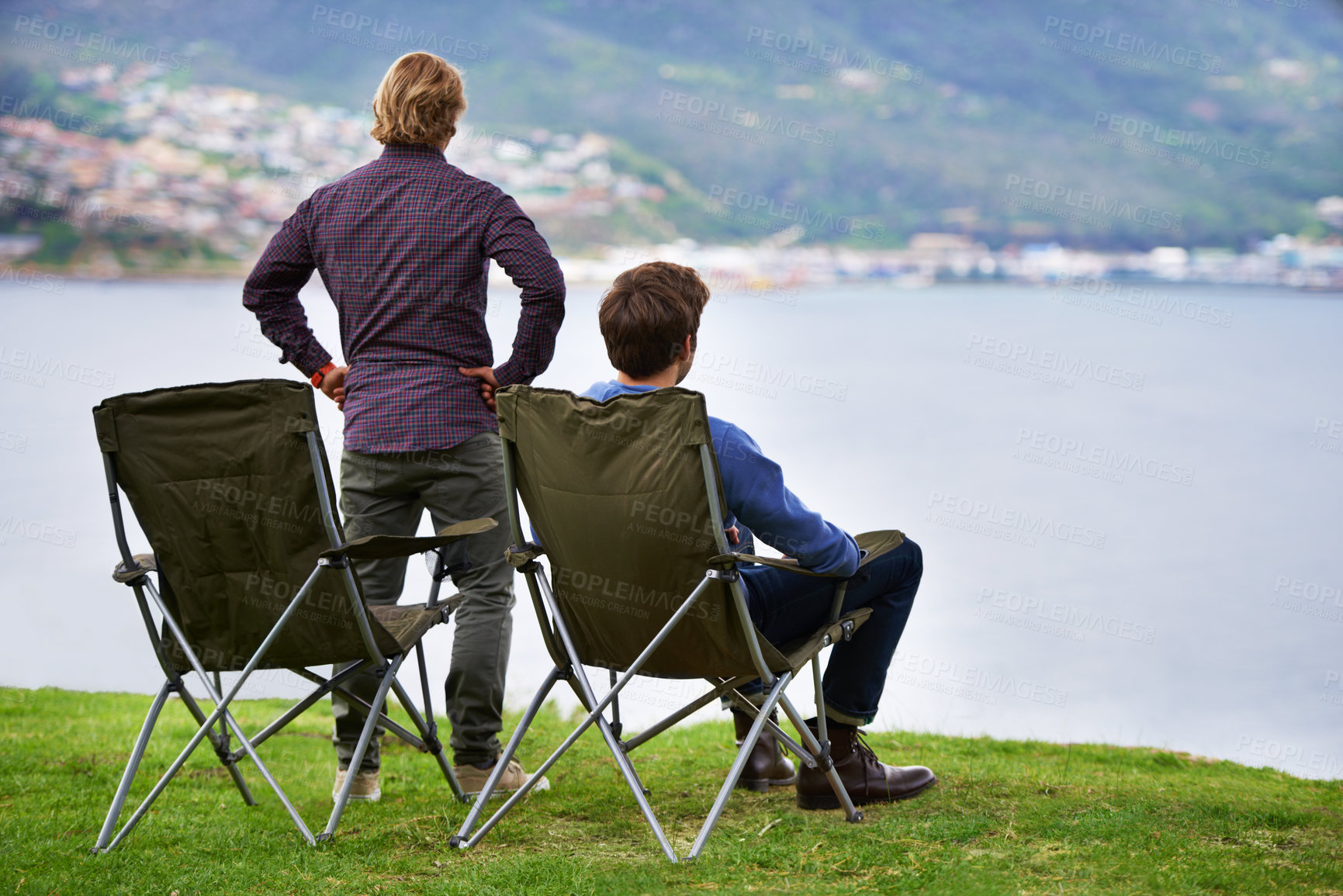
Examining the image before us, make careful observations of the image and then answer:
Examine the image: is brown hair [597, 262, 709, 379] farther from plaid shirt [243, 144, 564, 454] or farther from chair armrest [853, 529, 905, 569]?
chair armrest [853, 529, 905, 569]

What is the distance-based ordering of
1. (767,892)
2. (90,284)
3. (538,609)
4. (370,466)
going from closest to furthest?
(767,892)
(538,609)
(370,466)
(90,284)

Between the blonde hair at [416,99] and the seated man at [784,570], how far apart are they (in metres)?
0.75

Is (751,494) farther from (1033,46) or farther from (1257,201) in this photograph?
(1033,46)

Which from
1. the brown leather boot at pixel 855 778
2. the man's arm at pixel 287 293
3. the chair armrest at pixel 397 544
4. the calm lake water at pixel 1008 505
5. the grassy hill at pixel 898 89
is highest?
the grassy hill at pixel 898 89

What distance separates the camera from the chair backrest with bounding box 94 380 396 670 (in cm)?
231

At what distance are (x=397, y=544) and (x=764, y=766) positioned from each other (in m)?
1.02

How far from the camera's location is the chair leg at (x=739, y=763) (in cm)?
212

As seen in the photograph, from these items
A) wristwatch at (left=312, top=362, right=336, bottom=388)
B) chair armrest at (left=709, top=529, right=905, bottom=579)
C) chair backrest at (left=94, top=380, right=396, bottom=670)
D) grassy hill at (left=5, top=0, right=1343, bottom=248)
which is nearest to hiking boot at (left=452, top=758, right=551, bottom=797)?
chair backrest at (left=94, top=380, right=396, bottom=670)

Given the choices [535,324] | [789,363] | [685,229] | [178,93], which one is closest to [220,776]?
→ [535,324]

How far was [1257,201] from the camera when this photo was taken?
1577 inches

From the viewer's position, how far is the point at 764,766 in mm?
2746

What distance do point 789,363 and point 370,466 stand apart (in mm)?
17964

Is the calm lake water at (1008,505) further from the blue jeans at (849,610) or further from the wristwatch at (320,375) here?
the wristwatch at (320,375)

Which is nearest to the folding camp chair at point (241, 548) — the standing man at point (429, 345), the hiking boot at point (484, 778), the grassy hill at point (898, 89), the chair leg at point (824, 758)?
the standing man at point (429, 345)
